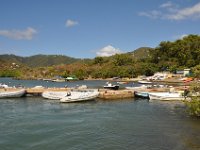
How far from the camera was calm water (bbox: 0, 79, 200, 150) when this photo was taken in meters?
33.7

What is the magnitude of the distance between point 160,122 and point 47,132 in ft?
52.5

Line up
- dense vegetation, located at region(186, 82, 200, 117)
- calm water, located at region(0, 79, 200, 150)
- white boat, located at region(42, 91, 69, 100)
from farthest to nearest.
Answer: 1. white boat, located at region(42, 91, 69, 100)
2. dense vegetation, located at region(186, 82, 200, 117)
3. calm water, located at region(0, 79, 200, 150)

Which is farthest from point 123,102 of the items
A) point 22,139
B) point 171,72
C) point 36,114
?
point 171,72

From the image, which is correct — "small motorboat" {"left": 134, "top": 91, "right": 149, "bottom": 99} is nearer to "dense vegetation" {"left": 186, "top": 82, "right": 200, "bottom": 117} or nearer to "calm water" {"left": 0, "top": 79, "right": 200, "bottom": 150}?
"calm water" {"left": 0, "top": 79, "right": 200, "bottom": 150}

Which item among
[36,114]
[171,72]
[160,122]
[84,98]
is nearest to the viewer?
[160,122]

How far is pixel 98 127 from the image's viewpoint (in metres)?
41.9

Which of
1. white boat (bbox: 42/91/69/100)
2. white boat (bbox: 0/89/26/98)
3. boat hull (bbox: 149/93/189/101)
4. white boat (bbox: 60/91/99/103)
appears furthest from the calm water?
white boat (bbox: 0/89/26/98)

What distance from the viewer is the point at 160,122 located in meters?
44.7

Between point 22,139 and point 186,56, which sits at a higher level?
point 186,56

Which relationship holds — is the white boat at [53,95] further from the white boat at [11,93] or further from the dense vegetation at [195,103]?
the dense vegetation at [195,103]

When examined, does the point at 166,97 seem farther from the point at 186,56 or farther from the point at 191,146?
the point at 186,56

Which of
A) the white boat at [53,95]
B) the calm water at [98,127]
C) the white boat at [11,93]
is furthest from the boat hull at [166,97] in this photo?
the white boat at [11,93]

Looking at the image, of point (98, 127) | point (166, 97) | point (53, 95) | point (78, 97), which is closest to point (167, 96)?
point (166, 97)

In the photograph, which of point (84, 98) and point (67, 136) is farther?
point (84, 98)
